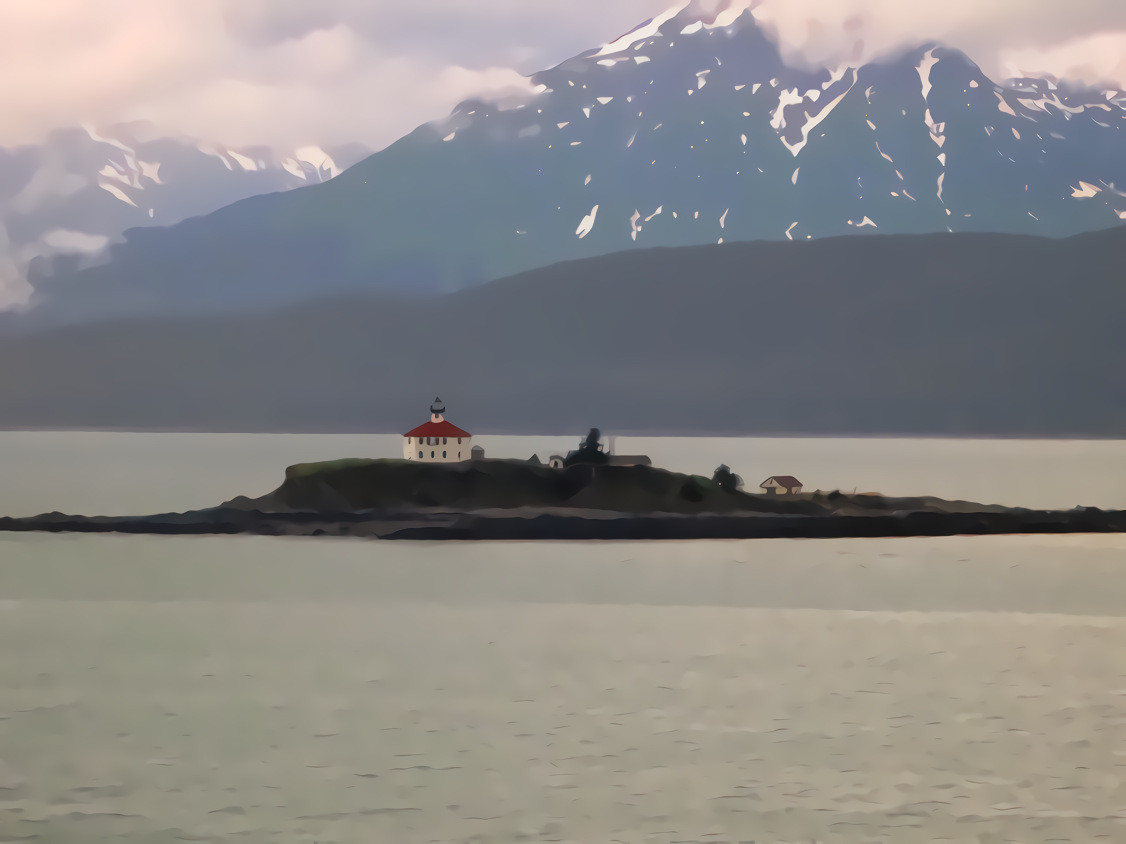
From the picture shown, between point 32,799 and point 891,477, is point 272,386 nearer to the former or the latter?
point 891,477

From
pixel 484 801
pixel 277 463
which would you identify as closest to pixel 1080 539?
pixel 484 801

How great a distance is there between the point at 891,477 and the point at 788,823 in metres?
56.2

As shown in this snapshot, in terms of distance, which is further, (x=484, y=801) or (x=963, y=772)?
(x=963, y=772)

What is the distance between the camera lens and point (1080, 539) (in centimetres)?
3734

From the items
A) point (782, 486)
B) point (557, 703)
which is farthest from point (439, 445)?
point (557, 703)

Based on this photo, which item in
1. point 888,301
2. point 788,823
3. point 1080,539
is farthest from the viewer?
point 888,301

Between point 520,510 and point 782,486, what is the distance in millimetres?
8343

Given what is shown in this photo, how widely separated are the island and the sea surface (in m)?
3.92

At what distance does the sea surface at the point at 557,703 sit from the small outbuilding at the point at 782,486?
6110 millimetres

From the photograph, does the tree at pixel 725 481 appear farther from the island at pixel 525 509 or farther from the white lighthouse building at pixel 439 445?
the white lighthouse building at pixel 439 445

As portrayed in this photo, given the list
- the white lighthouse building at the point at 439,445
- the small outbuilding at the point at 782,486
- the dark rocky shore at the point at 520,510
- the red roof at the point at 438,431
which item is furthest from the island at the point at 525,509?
the red roof at the point at 438,431

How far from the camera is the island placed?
31812mm

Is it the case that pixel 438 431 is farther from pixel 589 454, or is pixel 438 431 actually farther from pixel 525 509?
pixel 589 454

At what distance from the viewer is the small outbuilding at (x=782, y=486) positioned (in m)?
34.2
